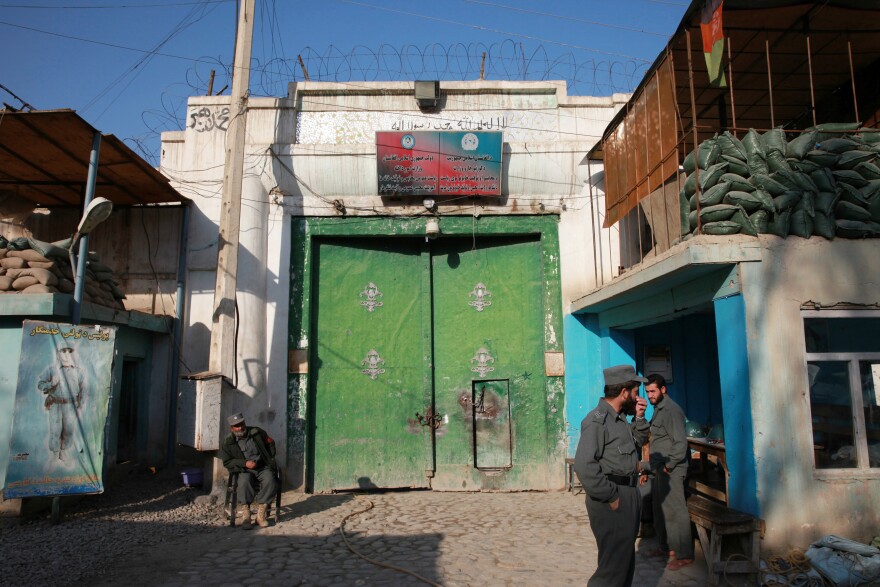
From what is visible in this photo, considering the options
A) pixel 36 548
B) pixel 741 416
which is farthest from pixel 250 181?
pixel 741 416

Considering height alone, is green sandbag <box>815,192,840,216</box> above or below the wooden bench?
above

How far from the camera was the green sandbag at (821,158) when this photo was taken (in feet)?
20.1

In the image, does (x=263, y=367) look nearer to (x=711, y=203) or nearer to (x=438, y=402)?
(x=438, y=402)

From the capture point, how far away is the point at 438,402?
33.0 ft

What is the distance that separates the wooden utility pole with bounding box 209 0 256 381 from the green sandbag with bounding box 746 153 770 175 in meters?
6.50

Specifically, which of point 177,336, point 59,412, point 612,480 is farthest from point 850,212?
point 177,336

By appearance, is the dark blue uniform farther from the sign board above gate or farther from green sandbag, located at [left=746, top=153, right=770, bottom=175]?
the sign board above gate

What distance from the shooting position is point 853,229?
5.98 meters

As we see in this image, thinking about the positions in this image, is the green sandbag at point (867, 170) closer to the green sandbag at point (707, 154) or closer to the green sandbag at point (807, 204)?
the green sandbag at point (807, 204)

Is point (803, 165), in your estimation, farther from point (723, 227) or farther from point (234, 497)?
point (234, 497)

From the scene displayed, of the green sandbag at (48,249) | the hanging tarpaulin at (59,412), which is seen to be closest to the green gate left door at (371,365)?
the hanging tarpaulin at (59,412)

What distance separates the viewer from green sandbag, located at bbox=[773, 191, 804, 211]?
19.2 feet

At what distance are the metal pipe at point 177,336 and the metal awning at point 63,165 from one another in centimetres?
59

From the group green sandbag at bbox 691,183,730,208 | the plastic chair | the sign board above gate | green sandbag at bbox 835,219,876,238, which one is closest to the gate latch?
the plastic chair
